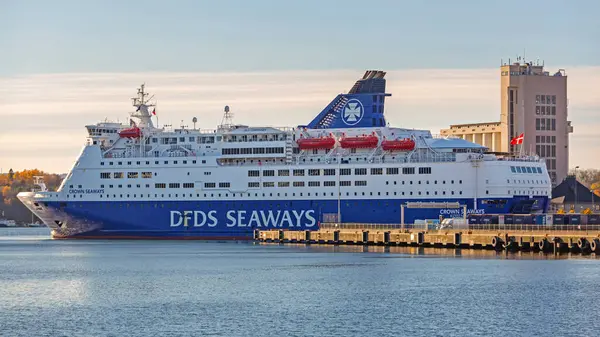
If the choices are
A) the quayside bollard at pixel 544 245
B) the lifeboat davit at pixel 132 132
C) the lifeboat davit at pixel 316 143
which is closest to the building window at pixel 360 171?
the lifeboat davit at pixel 316 143

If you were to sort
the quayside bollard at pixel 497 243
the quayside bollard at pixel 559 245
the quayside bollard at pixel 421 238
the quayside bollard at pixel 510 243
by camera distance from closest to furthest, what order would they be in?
the quayside bollard at pixel 559 245
the quayside bollard at pixel 510 243
the quayside bollard at pixel 497 243
the quayside bollard at pixel 421 238

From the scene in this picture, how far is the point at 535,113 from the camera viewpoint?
133000 millimetres

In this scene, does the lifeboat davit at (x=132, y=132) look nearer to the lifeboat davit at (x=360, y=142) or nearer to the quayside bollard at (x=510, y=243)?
the lifeboat davit at (x=360, y=142)

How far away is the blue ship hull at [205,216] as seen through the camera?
290 feet

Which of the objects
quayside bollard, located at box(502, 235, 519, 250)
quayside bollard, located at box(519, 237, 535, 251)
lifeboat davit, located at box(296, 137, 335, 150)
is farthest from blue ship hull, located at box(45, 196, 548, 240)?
quayside bollard, located at box(519, 237, 535, 251)

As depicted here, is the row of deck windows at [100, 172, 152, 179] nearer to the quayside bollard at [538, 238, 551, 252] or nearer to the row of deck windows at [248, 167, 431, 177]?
the row of deck windows at [248, 167, 431, 177]

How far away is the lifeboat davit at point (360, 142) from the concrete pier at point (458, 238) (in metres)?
6.74

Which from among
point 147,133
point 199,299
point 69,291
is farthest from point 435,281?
point 147,133

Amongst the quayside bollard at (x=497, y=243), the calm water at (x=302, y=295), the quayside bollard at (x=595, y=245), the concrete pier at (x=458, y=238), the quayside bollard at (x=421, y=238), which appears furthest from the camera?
the quayside bollard at (x=421, y=238)

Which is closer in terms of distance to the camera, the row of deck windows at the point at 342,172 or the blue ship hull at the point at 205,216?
the row of deck windows at the point at 342,172

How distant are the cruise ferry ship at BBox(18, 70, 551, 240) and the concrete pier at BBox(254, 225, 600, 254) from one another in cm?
221

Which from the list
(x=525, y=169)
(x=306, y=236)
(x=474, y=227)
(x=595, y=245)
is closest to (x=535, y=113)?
(x=525, y=169)

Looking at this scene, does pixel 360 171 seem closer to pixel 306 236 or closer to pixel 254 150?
pixel 306 236

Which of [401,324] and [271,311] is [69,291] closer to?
[271,311]
